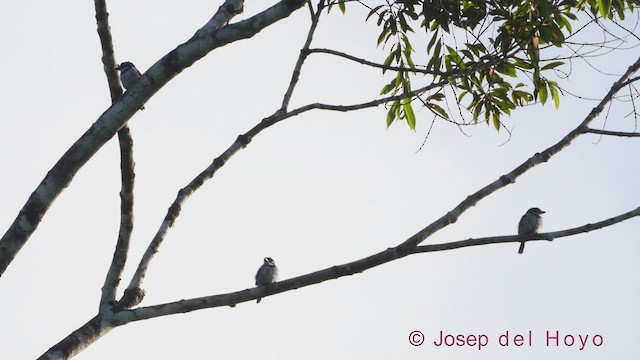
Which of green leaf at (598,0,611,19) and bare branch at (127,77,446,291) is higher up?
green leaf at (598,0,611,19)

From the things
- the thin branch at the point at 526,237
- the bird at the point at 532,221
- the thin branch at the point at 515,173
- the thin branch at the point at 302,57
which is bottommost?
the thin branch at the point at 526,237

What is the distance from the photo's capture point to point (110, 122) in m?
4.53

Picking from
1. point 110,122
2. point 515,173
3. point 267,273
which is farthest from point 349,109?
point 267,273

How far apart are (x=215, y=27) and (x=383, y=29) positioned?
2586 mm

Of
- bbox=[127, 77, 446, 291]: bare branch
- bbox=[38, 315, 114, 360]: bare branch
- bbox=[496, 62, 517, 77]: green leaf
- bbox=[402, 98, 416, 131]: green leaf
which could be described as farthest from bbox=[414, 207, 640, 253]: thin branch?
bbox=[402, 98, 416, 131]: green leaf

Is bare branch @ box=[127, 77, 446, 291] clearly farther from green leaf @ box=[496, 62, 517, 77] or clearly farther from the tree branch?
green leaf @ box=[496, 62, 517, 77]

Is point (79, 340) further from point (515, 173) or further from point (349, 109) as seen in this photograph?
point (515, 173)

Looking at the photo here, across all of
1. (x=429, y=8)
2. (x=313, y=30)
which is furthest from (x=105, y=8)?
(x=429, y=8)

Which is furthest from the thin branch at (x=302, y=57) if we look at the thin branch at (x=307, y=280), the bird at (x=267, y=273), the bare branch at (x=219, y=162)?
the bird at (x=267, y=273)

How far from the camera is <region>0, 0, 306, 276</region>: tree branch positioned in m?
4.46

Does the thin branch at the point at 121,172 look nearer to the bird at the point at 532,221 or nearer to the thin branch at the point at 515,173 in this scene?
the thin branch at the point at 515,173

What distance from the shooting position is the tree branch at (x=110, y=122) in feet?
14.6

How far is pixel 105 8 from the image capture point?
4.82 m

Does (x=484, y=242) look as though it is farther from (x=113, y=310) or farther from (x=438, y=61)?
(x=438, y=61)
